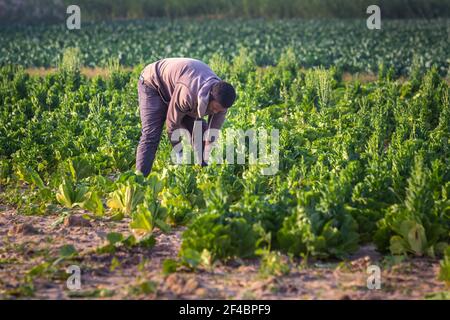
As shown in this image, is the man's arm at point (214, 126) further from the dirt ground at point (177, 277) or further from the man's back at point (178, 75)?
the dirt ground at point (177, 277)

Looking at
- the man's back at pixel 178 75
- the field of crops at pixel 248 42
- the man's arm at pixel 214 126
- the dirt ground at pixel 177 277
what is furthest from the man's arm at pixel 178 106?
the field of crops at pixel 248 42

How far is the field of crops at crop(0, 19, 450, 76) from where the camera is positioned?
2122cm

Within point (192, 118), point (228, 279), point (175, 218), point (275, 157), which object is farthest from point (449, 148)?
point (228, 279)

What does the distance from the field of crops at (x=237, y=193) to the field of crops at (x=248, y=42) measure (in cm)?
719

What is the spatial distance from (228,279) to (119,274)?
834 mm

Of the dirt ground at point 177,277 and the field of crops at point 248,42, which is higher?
the field of crops at point 248,42

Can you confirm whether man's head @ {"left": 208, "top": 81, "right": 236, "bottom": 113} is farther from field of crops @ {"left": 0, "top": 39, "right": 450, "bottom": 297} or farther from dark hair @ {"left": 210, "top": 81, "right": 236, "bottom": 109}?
field of crops @ {"left": 0, "top": 39, "right": 450, "bottom": 297}

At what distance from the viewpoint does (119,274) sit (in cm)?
595

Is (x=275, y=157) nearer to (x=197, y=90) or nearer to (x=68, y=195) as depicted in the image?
(x=197, y=90)

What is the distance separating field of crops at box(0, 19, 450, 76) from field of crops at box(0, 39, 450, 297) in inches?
283

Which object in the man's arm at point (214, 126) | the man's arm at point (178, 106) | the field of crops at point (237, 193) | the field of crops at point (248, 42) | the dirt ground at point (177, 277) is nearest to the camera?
the dirt ground at point (177, 277)

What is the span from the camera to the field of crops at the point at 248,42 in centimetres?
2122

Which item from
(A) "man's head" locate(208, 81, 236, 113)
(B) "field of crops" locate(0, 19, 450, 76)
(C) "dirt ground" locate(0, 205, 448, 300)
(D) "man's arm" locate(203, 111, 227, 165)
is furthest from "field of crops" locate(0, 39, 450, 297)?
(B) "field of crops" locate(0, 19, 450, 76)
